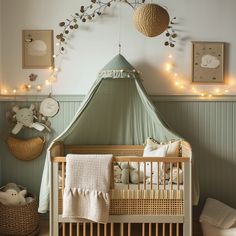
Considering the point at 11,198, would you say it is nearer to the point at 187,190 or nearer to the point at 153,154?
the point at 153,154

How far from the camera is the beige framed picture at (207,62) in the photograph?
390 centimetres

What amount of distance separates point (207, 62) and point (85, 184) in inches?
73.4

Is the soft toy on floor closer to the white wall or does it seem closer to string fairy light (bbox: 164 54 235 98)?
the white wall

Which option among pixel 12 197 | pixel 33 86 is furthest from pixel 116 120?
pixel 12 197

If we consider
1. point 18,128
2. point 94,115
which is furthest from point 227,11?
point 18,128

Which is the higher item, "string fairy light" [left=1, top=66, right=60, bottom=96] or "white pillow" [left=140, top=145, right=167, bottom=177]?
"string fairy light" [left=1, top=66, right=60, bottom=96]

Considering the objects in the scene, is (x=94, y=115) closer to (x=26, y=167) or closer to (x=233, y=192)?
(x=26, y=167)

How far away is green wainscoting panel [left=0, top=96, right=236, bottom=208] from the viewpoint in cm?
394

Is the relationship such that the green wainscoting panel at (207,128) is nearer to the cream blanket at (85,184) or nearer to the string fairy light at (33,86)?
the string fairy light at (33,86)

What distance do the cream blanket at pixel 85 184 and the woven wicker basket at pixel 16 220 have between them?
2.32 ft

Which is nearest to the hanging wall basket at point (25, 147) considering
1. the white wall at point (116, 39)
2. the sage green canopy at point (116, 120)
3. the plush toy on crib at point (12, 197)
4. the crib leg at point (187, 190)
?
the sage green canopy at point (116, 120)

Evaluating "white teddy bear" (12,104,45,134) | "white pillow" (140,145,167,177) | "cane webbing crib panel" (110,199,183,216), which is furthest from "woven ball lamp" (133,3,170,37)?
"white teddy bear" (12,104,45,134)

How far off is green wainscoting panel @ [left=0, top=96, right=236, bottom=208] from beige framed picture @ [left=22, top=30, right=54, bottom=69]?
37 centimetres

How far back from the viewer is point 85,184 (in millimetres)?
2963
